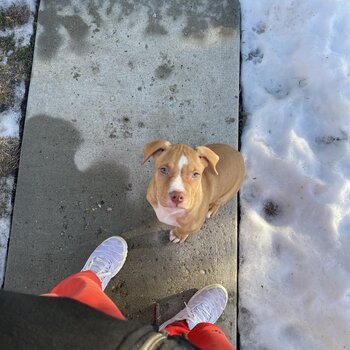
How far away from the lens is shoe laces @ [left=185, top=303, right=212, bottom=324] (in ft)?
12.9

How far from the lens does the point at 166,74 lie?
4828mm

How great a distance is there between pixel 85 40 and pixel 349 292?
4145mm

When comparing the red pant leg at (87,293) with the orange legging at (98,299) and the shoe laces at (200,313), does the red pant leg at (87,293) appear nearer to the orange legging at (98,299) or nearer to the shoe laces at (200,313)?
the orange legging at (98,299)

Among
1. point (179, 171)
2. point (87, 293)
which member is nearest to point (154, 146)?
point (179, 171)

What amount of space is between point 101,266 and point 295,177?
2305mm

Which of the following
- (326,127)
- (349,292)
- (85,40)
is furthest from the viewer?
(85,40)

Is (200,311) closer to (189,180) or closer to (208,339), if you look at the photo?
(208,339)

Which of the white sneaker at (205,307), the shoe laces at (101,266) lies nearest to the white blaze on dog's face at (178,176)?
the shoe laces at (101,266)

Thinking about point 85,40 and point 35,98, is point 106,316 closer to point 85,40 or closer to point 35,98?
point 35,98

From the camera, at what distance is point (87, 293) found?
292 centimetres

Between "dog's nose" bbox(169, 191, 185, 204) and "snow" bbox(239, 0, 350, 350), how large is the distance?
4.39 feet

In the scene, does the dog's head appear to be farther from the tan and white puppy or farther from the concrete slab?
the concrete slab

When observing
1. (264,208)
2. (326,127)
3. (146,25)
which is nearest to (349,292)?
(264,208)

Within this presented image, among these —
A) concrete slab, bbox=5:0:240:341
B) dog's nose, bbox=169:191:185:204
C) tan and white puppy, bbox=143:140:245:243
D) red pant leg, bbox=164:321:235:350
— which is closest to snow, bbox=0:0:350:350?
concrete slab, bbox=5:0:240:341
